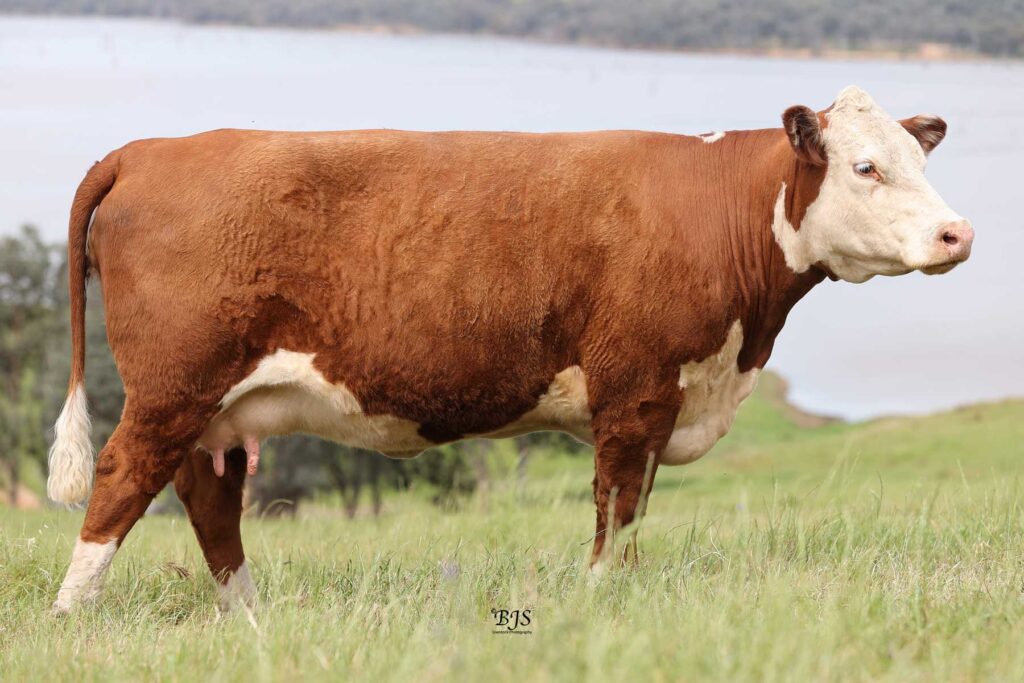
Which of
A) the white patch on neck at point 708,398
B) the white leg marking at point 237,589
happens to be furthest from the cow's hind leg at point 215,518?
the white patch on neck at point 708,398

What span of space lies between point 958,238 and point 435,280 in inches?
94.5

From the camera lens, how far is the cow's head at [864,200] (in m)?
5.72

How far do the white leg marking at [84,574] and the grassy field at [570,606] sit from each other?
0.11m

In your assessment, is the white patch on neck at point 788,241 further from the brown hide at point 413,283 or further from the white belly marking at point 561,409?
the white belly marking at point 561,409

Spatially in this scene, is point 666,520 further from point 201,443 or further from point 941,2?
point 941,2

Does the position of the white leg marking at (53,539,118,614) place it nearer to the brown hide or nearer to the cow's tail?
the brown hide

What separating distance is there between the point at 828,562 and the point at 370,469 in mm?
35245

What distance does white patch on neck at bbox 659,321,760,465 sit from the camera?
6031 millimetres

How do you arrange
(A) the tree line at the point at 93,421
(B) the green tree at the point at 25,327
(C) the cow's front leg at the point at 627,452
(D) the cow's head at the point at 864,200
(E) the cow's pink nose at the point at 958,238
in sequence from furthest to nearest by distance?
(B) the green tree at the point at 25,327 < (A) the tree line at the point at 93,421 < (C) the cow's front leg at the point at 627,452 < (D) the cow's head at the point at 864,200 < (E) the cow's pink nose at the point at 958,238

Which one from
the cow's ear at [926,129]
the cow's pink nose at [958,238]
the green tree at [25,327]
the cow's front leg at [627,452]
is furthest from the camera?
the green tree at [25,327]

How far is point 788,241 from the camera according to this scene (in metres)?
6.18

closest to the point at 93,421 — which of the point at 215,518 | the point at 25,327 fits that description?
the point at 25,327

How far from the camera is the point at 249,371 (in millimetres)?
5816

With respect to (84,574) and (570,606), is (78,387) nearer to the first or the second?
(84,574)
